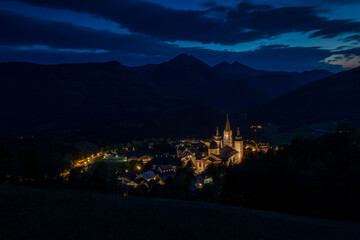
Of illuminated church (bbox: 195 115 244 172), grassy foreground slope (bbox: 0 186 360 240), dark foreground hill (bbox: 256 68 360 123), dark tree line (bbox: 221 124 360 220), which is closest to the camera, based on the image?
grassy foreground slope (bbox: 0 186 360 240)

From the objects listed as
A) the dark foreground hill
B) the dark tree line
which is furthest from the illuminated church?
the dark foreground hill

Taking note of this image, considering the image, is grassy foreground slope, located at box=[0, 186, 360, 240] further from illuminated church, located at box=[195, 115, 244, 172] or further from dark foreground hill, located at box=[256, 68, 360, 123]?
dark foreground hill, located at box=[256, 68, 360, 123]

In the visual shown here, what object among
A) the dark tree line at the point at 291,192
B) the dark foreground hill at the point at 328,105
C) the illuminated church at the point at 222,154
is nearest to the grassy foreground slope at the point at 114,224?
the dark tree line at the point at 291,192

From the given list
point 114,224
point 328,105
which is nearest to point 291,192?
point 114,224

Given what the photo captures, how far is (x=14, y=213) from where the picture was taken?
10.4m

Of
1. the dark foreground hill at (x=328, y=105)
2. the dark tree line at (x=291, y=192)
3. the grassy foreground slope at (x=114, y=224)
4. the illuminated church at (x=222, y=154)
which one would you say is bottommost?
the illuminated church at (x=222, y=154)

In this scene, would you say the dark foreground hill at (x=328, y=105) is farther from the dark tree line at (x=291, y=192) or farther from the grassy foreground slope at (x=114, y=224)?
the grassy foreground slope at (x=114, y=224)

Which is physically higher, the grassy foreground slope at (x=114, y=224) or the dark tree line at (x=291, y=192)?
the grassy foreground slope at (x=114, y=224)

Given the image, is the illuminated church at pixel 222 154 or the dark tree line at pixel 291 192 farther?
the illuminated church at pixel 222 154

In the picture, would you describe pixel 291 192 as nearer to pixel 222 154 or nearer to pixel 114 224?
pixel 114 224

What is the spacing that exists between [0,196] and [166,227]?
971cm

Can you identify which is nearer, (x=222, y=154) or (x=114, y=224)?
(x=114, y=224)

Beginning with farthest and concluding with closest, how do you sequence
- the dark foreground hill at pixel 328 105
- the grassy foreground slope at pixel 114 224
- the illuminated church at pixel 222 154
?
the dark foreground hill at pixel 328 105 → the illuminated church at pixel 222 154 → the grassy foreground slope at pixel 114 224

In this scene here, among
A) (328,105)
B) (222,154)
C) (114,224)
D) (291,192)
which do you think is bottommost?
(222,154)
